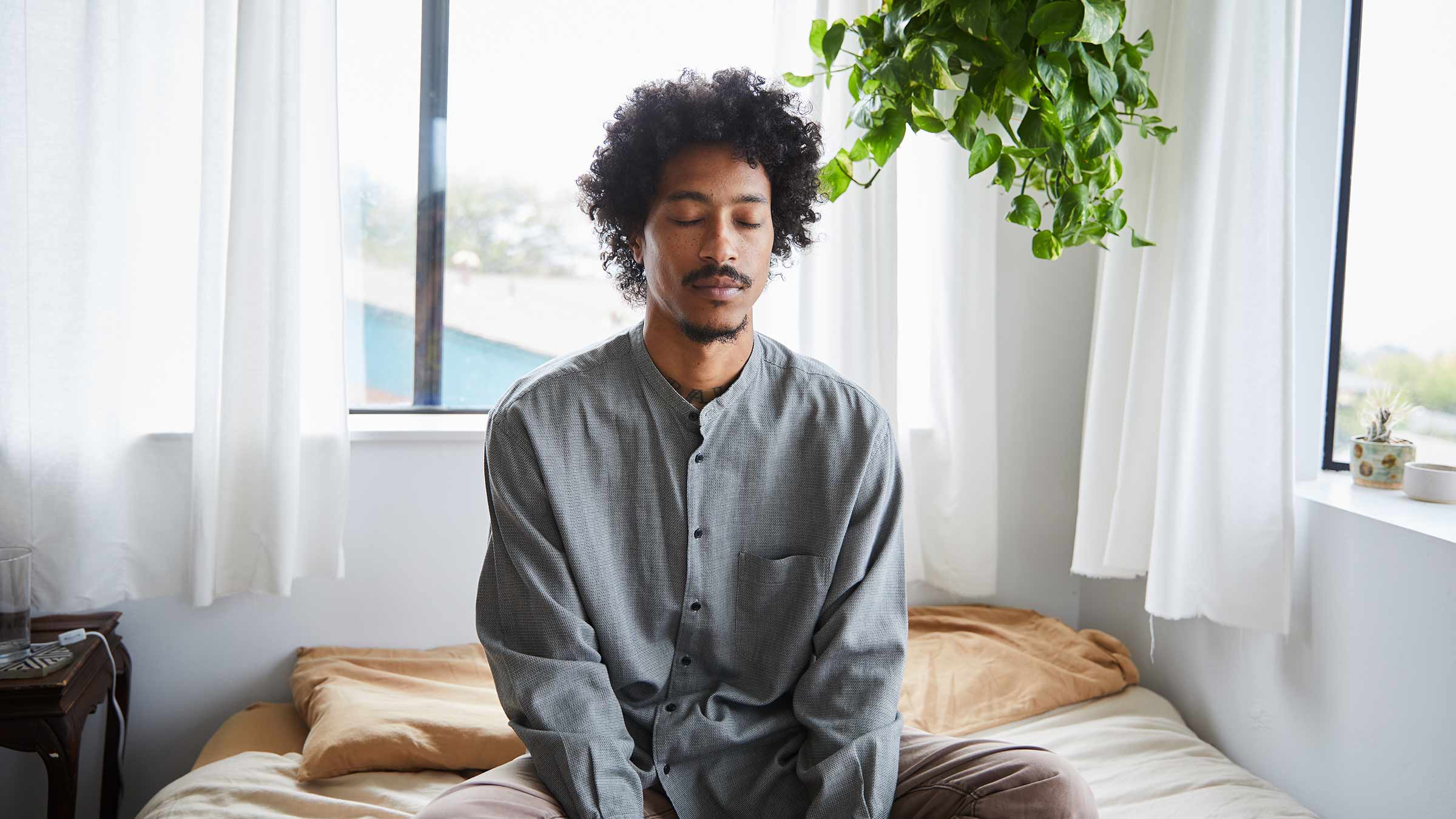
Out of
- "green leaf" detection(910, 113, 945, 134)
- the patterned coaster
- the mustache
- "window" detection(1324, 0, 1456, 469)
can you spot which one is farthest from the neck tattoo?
"window" detection(1324, 0, 1456, 469)

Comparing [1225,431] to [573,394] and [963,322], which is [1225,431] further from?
[573,394]

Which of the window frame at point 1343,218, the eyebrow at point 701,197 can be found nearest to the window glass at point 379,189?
the eyebrow at point 701,197

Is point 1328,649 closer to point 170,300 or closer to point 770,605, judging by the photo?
point 770,605

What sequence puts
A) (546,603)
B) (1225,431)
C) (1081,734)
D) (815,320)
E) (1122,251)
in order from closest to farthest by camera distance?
(546,603), (1225,431), (1081,734), (1122,251), (815,320)

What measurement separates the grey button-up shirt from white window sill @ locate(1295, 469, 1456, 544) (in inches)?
33.1

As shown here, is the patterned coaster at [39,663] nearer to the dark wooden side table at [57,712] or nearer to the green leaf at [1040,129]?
the dark wooden side table at [57,712]

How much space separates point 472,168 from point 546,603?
5.17 feet

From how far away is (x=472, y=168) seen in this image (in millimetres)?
2646

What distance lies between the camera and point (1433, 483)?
1849 mm

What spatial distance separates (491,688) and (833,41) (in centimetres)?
142

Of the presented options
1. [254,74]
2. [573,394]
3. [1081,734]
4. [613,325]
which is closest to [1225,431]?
[1081,734]

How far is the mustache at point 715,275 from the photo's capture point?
1443 mm

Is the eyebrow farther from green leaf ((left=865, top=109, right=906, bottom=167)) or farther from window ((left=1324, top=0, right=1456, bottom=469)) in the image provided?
window ((left=1324, top=0, right=1456, bottom=469))

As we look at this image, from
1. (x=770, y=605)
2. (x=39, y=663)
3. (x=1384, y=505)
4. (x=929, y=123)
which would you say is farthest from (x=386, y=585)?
(x=1384, y=505)
